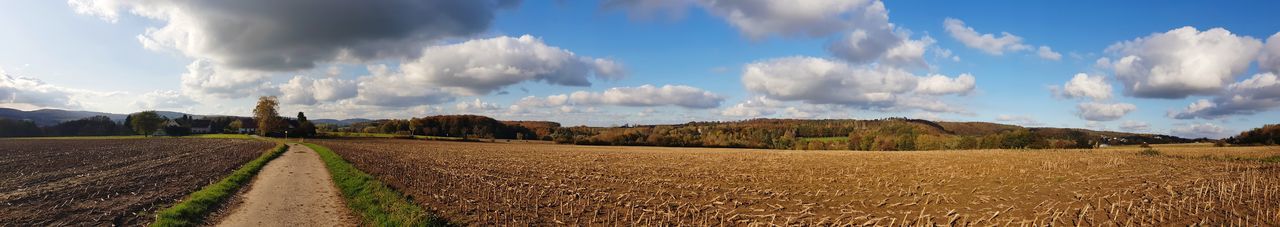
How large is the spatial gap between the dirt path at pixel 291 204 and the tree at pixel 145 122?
4824 inches

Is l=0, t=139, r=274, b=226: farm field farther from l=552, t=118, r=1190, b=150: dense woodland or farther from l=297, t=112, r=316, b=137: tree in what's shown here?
l=552, t=118, r=1190, b=150: dense woodland

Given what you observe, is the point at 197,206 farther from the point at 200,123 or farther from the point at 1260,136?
the point at 200,123

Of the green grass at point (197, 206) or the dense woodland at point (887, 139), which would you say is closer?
the green grass at point (197, 206)

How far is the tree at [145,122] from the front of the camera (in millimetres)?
115625

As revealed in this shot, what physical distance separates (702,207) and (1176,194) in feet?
48.6

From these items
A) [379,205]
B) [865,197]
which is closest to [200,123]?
[379,205]

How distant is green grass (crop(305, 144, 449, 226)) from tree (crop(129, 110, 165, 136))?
124994 millimetres

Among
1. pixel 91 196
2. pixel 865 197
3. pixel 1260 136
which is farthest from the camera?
pixel 1260 136

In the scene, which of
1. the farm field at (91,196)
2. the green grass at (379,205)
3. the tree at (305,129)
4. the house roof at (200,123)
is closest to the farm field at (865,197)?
the green grass at (379,205)

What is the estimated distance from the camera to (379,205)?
16.8 meters

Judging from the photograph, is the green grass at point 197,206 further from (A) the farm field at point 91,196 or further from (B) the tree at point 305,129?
(B) the tree at point 305,129

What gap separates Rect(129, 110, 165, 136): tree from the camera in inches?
4552

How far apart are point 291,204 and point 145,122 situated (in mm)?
133367

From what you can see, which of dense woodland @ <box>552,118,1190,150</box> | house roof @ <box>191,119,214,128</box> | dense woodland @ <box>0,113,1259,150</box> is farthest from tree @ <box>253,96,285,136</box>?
house roof @ <box>191,119,214,128</box>
